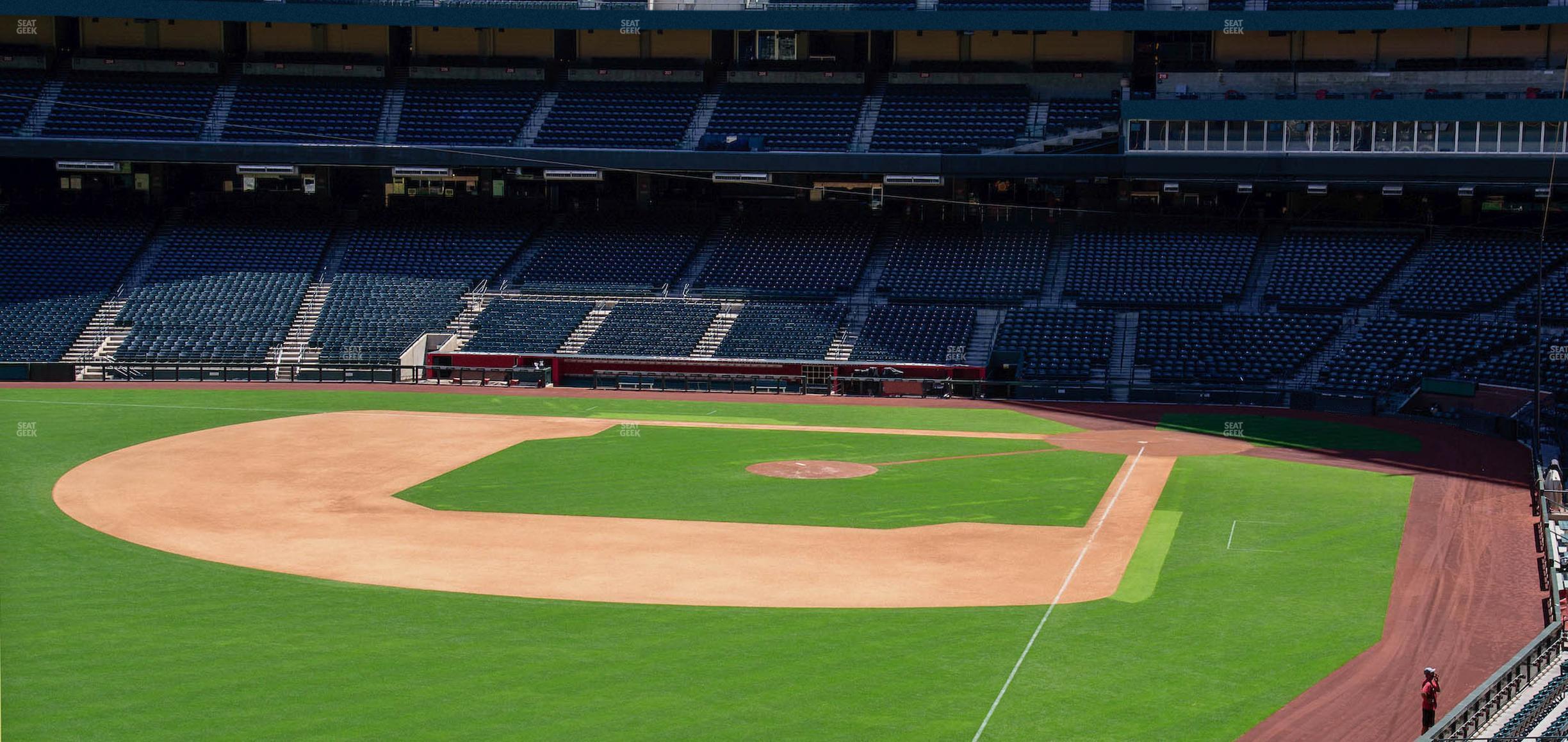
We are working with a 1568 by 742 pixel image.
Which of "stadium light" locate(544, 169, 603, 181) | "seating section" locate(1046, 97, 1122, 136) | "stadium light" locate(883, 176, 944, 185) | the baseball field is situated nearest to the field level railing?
the baseball field

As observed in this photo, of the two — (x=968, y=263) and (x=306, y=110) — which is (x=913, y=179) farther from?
(x=306, y=110)

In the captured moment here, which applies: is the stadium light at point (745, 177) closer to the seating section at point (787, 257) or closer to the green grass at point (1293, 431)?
the seating section at point (787, 257)

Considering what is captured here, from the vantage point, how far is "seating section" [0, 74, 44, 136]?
66.9 metres

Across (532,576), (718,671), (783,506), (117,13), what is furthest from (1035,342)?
(117,13)

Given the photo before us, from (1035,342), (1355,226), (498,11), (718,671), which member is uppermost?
(498,11)

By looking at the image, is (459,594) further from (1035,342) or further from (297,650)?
(1035,342)

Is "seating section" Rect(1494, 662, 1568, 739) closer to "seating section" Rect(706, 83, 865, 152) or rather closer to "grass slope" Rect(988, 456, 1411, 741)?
"grass slope" Rect(988, 456, 1411, 741)

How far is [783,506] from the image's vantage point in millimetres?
33469

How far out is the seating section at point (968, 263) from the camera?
62.1 m

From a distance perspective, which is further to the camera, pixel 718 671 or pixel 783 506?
pixel 783 506

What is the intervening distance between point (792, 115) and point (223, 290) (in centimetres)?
2688

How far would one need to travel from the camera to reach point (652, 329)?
61000 mm

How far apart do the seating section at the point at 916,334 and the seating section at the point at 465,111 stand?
2008cm

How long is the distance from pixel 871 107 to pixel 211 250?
31641 millimetres
